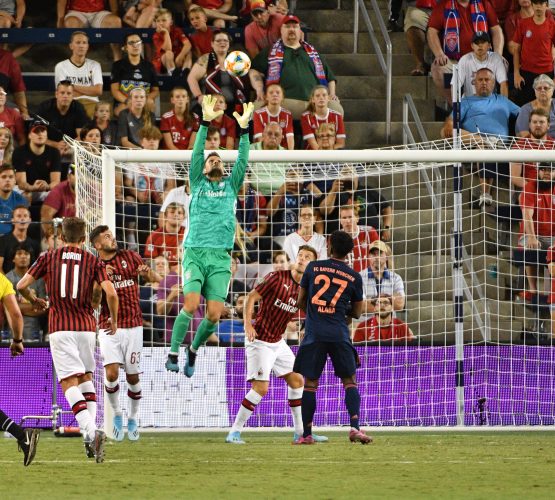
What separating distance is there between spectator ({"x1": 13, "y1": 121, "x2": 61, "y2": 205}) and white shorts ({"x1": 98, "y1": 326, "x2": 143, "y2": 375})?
13.8 ft

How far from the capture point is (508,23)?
20.8 metres

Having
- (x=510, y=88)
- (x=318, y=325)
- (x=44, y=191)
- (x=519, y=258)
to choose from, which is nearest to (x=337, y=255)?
(x=318, y=325)

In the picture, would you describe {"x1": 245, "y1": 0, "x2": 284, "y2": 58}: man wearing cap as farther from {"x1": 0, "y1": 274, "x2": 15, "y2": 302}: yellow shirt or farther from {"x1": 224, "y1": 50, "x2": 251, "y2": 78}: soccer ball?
{"x1": 0, "y1": 274, "x2": 15, "y2": 302}: yellow shirt

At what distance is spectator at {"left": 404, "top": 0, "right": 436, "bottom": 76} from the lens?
68.5ft

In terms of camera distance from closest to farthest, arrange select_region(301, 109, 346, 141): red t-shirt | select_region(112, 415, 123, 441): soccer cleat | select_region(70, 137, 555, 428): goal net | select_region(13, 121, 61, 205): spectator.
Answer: select_region(112, 415, 123, 441): soccer cleat → select_region(70, 137, 555, 428): goal net → select_region(13, 121, 61, 205): spectator → select_region(301, 109, 346, 141): red t-shirt

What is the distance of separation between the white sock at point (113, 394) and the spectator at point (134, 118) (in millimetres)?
5045

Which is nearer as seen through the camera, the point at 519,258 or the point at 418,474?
the point at 418,474

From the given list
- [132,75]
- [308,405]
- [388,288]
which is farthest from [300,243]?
[132,75]

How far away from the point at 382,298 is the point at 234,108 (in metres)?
4.54

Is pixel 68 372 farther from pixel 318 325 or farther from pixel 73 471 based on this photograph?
pixel 318 325

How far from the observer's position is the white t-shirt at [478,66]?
19594mm

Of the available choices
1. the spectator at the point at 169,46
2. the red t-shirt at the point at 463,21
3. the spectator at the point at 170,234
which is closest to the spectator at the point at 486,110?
the red t-shirt at the point at 463,21

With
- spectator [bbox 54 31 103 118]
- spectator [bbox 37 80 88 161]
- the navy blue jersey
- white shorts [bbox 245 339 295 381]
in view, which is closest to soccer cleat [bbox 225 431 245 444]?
white shorts [bbox 245 339 295 381]

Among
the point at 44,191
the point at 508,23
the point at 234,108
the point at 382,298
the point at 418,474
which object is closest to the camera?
the point at 418,474
